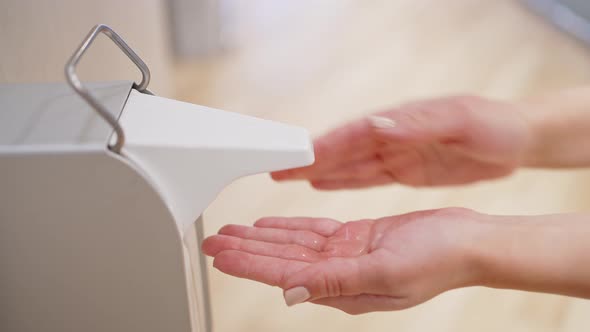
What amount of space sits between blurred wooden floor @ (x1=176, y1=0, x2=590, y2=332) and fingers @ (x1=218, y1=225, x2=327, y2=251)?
55 millimetres

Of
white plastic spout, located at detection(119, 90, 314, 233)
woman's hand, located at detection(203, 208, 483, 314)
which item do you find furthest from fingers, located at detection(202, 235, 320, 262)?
white plastic spout, located at detection(119, 90, 314, 233)

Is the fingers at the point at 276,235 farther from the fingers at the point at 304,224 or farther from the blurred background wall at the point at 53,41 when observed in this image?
the blurred background wall at the point at 53,41

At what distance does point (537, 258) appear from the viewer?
589 millimetres

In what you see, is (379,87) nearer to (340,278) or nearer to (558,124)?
(558,124)

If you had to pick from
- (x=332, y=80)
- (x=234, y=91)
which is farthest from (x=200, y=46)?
(x=332, y=80)

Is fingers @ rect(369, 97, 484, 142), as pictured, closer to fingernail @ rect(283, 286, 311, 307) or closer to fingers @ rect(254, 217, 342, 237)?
fingers @ rect(254, 217, 342, 237)

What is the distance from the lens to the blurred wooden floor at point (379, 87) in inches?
34.9

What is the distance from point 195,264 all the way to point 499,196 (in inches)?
29.5

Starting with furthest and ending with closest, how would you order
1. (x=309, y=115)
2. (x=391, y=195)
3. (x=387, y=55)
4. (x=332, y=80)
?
(x=387, y=55) < (x=332, y=80) < (x=309, y=115) < (x=391, y=195)

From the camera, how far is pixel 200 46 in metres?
1.69

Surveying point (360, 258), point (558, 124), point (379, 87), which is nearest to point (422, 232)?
point (360, 258)

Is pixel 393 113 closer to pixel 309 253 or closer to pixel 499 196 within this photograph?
pixel 309 253

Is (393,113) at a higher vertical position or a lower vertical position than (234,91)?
higher

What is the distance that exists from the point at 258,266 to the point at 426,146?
0.31 meters
